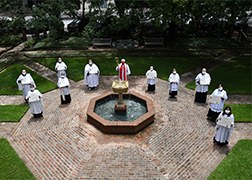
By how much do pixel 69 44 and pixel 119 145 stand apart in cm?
1605

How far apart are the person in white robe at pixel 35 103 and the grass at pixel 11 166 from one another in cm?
224

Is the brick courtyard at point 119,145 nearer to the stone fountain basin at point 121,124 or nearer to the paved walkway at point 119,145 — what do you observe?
the paved walkway at point 119,145

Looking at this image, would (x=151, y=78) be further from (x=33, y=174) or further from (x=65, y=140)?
(x=33, y=174)

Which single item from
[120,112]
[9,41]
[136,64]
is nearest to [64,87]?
[120,112]

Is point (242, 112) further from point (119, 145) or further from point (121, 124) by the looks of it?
point (119, 145)

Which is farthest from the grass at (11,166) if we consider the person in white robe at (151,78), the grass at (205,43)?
the grass at (205,43)

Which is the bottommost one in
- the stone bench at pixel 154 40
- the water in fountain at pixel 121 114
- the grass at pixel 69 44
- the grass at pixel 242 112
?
the grass at pixel 242 112

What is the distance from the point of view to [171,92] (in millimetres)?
13250

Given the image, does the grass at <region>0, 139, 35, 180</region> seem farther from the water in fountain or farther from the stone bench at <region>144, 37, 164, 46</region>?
the stone bench at <region>144, 37, 164, 46</region>

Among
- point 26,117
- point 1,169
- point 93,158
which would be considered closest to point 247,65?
point 93,158

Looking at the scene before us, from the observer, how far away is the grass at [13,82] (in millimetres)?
14281

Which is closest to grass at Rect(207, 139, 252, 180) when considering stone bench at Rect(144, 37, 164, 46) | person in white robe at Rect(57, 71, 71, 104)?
person in white robe at Rect(57, 71, 71, 104)

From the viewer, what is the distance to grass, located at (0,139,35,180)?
805cm

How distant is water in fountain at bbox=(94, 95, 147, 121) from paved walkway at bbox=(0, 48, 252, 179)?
86 centimetres
